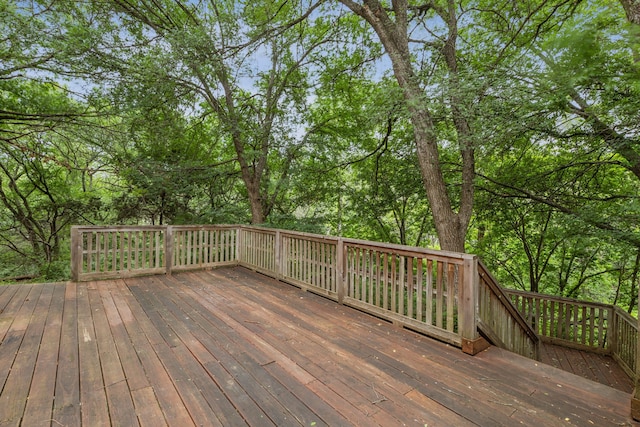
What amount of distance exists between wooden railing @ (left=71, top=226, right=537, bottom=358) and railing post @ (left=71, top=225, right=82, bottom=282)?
11 millimetres

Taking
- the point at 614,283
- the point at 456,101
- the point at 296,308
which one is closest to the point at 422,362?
the point at 296,308

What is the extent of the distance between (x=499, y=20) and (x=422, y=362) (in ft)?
18.7

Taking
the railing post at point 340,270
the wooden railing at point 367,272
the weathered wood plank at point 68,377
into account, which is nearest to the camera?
the weathered wood plank at point 68,377

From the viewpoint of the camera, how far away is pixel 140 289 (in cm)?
402

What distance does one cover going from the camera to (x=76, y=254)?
163 inches

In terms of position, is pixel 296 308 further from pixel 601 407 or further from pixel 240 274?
pixel 601 407

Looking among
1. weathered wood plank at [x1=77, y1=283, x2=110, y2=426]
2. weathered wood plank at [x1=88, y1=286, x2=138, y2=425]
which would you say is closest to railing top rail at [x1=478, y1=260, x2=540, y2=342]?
weathered wood plank at [x1=88, y1=286, x2=138, y2=425]

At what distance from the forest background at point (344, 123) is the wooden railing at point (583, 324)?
117 centimetres

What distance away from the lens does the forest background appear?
11.6 feet

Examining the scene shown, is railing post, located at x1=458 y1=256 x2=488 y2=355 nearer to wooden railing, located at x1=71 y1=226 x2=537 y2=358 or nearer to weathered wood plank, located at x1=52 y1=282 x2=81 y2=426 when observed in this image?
wooden railing, located at x1=71 y1=226 x2=537 y2=358

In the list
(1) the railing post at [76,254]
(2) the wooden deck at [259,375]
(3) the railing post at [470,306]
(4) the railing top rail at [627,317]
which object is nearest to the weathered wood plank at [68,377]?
(2) the wooden deck at [259,375]

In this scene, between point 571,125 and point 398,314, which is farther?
point 571,125

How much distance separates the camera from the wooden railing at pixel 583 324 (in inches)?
167

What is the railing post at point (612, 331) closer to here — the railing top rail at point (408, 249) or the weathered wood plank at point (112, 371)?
the railing top rail at point (408, 249)
